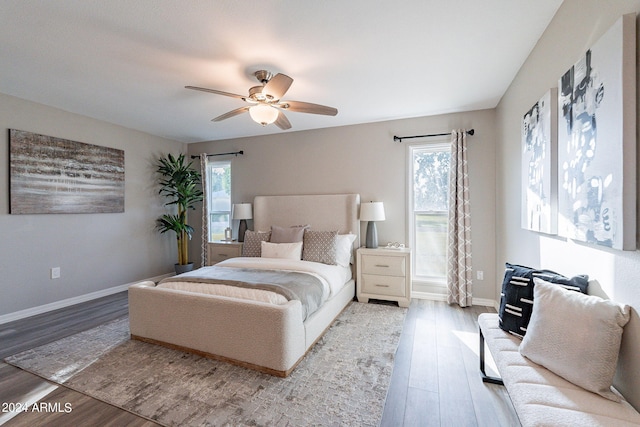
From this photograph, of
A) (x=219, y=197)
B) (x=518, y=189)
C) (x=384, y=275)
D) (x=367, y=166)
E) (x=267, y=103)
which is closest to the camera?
(x=267, y=103)

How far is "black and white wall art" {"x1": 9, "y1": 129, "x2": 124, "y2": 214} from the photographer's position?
125 inches

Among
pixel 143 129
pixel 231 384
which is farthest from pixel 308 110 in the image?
pixel 143 129

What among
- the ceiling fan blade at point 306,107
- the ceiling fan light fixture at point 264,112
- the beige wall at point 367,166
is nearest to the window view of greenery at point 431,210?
the beige wall at point 367,166

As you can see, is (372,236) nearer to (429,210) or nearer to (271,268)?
(429,210)

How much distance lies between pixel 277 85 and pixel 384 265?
2.55m

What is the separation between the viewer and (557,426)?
1010mm

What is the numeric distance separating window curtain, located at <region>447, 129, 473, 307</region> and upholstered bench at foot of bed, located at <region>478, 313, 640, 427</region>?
7.12 feet

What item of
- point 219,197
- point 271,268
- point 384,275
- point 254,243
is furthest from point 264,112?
point 219,197

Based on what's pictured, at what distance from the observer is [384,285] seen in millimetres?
3629

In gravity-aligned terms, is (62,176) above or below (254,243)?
above

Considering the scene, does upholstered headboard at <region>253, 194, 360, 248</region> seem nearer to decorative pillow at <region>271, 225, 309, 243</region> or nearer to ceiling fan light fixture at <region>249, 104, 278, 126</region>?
decorative pillow at <region>271, 225, 309, 243</region>

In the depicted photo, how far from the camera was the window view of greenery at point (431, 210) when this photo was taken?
3.81 metres

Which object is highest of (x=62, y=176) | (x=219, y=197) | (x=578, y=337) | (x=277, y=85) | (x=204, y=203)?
(x=277, y=85)

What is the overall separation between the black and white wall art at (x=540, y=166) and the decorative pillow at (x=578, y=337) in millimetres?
683
